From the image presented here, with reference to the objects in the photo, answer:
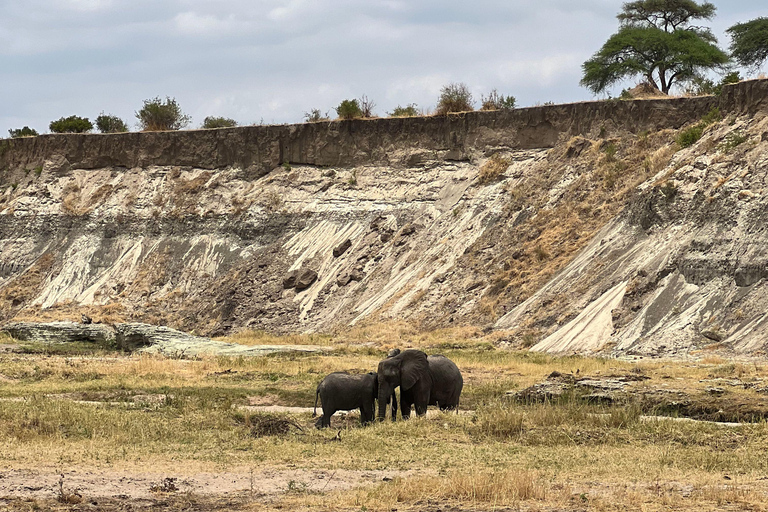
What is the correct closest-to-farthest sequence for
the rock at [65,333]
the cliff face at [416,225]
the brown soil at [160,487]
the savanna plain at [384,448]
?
the brown soil at [160,487] → the savanna plain at [384,448] → the cliff face at [416,225] → the rock at [65,333]

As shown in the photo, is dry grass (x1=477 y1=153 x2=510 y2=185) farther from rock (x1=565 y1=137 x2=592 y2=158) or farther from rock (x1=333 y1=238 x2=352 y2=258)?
rock (x1=333 y1=238 x2=352 y2=258)

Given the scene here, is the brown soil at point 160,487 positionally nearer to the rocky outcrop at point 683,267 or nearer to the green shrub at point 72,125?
the rocky outcrop at point 683,267

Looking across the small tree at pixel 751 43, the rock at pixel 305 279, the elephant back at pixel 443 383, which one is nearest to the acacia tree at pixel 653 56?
the small tree at pixel 751 43

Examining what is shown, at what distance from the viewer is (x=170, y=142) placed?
199 feet

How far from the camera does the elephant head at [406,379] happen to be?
704 inches

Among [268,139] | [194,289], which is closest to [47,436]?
[194,289]

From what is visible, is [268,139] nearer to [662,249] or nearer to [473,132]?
[473,132]

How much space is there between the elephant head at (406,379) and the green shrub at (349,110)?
1525 inches

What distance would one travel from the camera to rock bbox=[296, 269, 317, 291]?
159 ft

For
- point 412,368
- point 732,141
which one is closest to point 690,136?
point 732,141

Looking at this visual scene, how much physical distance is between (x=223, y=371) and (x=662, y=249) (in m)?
16.0

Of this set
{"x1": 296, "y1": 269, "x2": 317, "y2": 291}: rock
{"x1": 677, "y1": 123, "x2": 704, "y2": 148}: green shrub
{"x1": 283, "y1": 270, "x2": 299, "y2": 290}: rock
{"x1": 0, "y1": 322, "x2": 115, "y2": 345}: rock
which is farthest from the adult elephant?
{"x1": 283, "y1": 270, "x2": 299, "y2": 290}: rock

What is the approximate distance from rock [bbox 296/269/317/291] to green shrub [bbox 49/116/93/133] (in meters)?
24.7

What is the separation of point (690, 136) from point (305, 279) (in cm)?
1831
